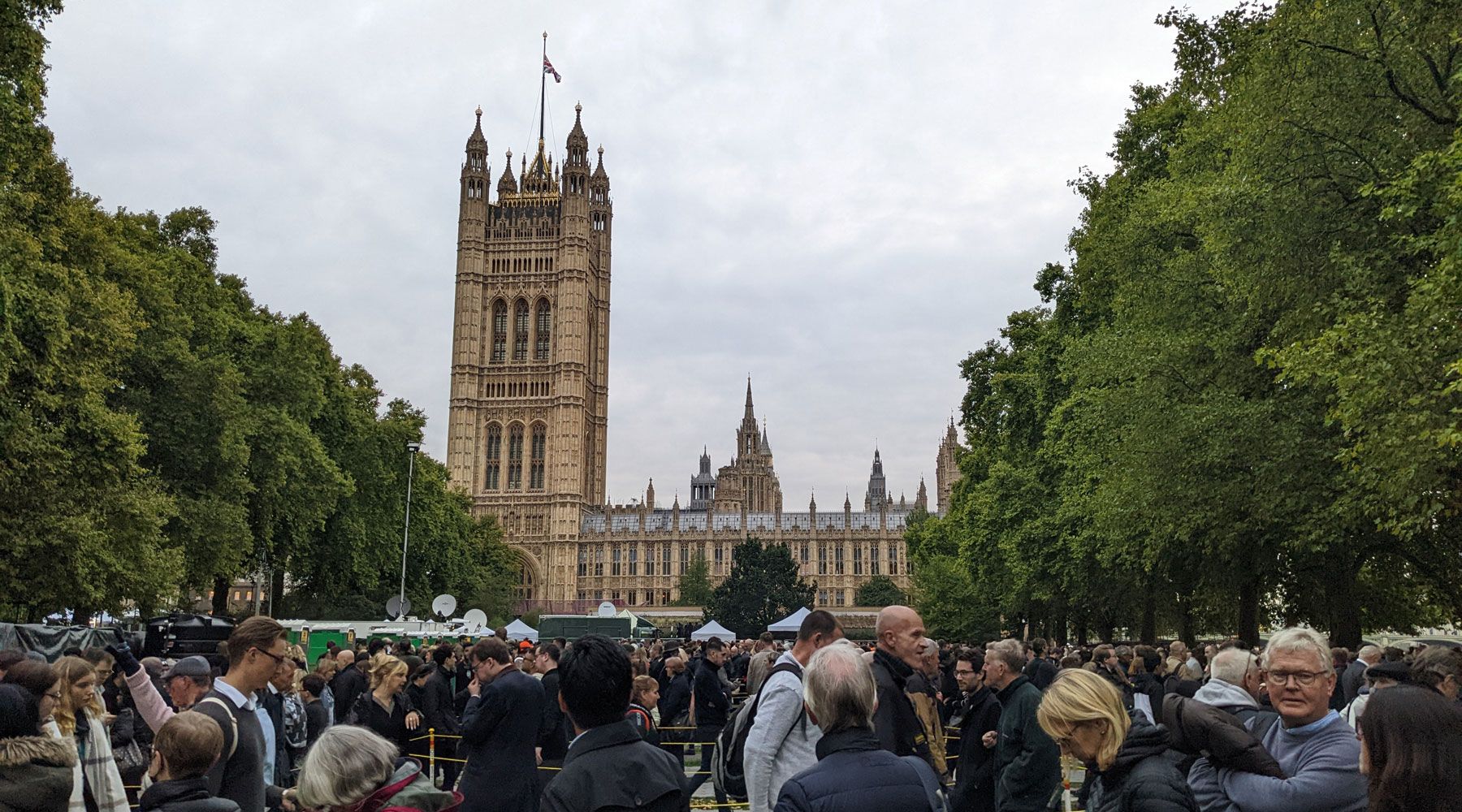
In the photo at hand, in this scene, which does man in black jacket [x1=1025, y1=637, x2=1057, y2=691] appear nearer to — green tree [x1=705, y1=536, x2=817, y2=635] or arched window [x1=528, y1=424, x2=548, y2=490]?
green tree [x1=705, y1=536, x2=817, y2=635]

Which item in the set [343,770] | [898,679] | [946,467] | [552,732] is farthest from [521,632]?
[946,467]

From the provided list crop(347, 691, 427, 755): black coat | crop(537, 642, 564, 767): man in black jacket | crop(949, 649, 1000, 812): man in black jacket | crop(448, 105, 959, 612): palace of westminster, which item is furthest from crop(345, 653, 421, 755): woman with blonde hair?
crop(448, 105, 959, 612): palace of westminster

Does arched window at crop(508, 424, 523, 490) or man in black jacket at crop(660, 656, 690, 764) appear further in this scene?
arched window at crop(508, 424, 523, 490)

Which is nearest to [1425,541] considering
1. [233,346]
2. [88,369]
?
[88,369]

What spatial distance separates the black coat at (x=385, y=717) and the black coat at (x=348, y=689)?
2.60 meters

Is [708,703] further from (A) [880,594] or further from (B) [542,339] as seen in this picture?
(B) [542,339]

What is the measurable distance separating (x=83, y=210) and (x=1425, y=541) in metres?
25.5

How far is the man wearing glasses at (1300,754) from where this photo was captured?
415cm

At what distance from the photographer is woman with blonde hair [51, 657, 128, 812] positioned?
5762 mm

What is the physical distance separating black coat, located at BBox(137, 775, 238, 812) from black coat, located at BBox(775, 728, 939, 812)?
202cm

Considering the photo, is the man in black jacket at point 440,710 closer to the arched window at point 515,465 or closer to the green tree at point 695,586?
the green tree at point 695,586

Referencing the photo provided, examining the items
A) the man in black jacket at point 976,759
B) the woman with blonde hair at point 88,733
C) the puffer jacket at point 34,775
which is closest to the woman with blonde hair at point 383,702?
the woman with blonde hair at point 88,733

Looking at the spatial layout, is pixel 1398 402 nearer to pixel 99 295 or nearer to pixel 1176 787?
pixel 1176 787

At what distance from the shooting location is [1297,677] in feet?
14.4
